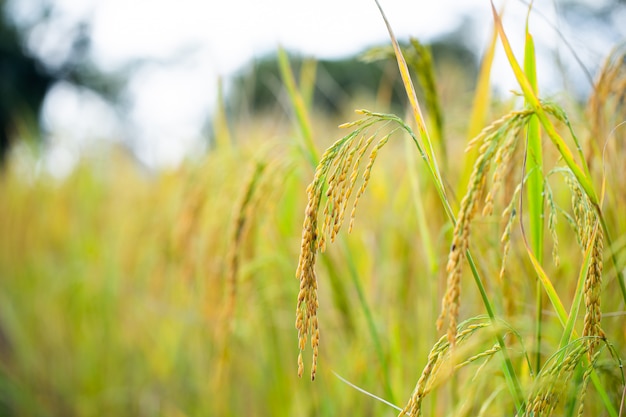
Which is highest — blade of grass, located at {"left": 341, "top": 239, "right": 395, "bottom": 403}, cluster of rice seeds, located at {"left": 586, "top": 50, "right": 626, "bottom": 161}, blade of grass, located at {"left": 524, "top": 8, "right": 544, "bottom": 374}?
cluster of rice seeds, located at {"left": 586, "top": 50, "right": 626, "bottom": 161}

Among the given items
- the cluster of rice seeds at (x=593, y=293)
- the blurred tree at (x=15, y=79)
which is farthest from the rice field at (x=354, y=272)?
the blurred tree at (x=15, y=79)

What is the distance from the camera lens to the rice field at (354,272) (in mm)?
559

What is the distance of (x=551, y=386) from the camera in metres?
0.52

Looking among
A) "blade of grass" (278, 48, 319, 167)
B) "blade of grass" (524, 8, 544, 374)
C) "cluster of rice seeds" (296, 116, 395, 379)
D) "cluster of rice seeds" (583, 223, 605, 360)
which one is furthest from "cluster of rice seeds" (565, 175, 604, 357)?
"blade of grass" (278, 48, 319, 167)

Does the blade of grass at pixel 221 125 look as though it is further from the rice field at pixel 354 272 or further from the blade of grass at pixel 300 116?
the blade of grass at pixel 300 116

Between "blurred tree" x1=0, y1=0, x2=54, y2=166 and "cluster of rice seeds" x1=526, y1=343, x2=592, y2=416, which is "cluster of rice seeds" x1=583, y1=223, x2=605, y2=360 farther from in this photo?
"blurred tree" x1=0, y1=0, x2=54, y2=166

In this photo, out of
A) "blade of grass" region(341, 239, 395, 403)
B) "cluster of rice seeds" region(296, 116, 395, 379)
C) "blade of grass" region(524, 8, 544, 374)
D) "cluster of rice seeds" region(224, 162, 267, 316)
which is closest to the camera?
"cluster of rice seeds" region(296, 116, 395, 379)

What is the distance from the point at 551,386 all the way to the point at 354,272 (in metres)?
0.45

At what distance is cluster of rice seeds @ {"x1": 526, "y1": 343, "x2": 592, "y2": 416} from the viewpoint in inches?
20.4

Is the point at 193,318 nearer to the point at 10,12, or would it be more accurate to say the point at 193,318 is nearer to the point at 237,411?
the point at 237,411

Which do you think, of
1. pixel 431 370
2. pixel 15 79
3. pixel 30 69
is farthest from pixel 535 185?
pixel 30 69

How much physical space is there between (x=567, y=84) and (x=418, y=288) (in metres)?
0.69

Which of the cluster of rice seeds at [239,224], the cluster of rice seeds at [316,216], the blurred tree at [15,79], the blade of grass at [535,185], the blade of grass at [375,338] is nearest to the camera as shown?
the cluster of rice seeds at [316,216]

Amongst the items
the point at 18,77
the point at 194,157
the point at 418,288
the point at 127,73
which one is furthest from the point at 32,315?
the point at 127,73
